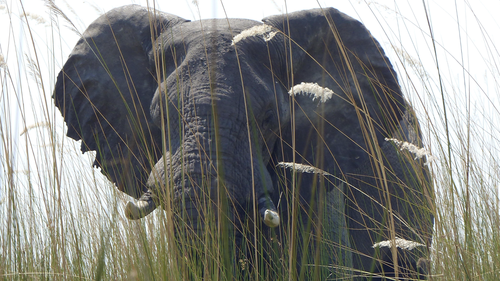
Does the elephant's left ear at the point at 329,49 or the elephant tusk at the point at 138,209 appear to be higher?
the elephant's left ear at the point at 329,49

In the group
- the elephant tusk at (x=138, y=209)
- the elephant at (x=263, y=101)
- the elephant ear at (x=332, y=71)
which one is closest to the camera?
the elephant tusk at (x=138, y=209)

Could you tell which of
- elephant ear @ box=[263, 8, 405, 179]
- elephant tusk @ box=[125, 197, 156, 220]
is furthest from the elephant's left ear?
elephant tusk @ box=[125, 197, 156, 220]

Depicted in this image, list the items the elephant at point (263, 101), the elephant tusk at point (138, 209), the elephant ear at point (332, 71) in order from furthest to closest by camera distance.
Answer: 1. the elephant ear at point (332, 71)
2. the elephant at point (263, 101)
3. the elephant tusk at point (138, 209)

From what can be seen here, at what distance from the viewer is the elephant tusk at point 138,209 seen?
238 cm

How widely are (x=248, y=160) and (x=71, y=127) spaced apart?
5.97ft

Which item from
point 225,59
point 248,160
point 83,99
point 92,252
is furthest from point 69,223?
point 83,99

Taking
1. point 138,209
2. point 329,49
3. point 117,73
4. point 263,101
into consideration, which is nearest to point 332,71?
point 329,49

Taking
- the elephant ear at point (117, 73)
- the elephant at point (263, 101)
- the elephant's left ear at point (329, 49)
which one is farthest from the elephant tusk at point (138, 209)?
the elephant's left ear at point (329, 49)

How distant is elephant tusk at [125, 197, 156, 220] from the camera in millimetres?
2377

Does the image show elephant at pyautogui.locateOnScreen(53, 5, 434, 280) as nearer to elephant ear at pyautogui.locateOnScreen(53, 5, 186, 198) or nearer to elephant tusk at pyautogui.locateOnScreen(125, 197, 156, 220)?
elephant ear at pyautogui.locateOnScreen(53, 5, 186, 198)

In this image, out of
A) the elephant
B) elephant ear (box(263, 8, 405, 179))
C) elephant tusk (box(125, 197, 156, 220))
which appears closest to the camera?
elephant tusk (box(125, 197, 156, 220))

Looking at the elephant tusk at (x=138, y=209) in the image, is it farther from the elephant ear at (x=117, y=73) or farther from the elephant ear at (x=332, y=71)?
the elephant ear at (x=332, y=71)

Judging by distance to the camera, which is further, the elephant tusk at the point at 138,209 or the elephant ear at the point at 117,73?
the elephant ear at the point at 117,73

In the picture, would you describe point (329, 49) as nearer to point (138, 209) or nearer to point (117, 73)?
point (117, 73)
